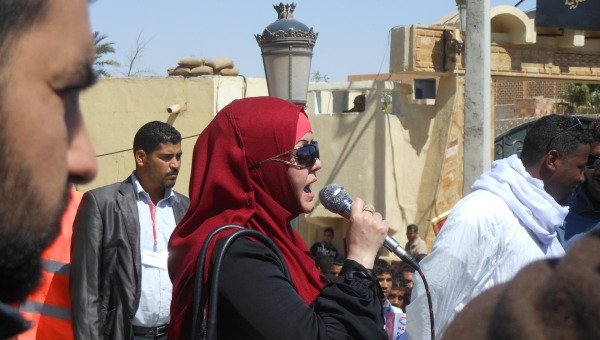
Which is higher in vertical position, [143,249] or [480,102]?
[480,102]

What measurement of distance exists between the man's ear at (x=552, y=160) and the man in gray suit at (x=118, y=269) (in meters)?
2.10

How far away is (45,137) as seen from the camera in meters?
1.35

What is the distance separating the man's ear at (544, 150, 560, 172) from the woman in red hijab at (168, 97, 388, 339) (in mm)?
1534

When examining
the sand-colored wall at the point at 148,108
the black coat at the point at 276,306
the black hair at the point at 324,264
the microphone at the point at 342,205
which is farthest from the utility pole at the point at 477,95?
the black coat at the point at 276,306

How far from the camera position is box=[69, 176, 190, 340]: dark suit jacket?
502 cm

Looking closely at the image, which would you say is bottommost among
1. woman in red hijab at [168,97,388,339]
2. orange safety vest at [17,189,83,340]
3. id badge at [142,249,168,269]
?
orange safety vest at [17,189,83,340]

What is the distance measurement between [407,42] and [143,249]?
8.85m

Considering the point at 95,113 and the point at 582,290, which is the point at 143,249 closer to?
the point at 582,290

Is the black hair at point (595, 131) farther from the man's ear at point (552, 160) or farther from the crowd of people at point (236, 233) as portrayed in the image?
the man's ear at point (552, 160)

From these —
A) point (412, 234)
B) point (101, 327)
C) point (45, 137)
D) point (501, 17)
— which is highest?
point (501, 17)

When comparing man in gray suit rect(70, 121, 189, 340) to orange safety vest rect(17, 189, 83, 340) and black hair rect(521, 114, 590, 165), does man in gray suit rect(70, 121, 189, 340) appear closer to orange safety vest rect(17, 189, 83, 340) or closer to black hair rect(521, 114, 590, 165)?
orange safety vest rect(17, 189, 83, 340)

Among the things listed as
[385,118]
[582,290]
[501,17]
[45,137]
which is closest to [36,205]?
[45,137]

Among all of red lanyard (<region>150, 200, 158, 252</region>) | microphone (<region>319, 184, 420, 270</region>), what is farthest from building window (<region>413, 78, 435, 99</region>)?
microphone (<region>319, 184, 420, 270</region>)

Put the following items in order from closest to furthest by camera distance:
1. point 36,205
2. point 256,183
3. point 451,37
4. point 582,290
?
point 582,290 < point 36,205 < point 256,183 < point 451,37
